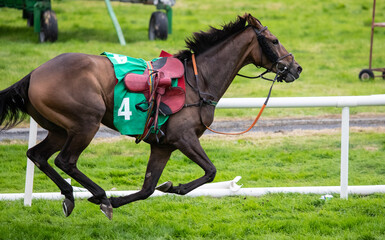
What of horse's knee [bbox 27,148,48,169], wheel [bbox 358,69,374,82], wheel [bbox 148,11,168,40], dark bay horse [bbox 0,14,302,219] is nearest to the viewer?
dark bay horse [bbox 0,14,302,219]

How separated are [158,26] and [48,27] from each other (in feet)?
8.57

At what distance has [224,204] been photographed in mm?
5855

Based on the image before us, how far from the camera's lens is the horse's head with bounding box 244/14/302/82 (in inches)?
209

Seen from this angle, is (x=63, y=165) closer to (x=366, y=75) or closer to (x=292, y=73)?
(x=292, y=73)

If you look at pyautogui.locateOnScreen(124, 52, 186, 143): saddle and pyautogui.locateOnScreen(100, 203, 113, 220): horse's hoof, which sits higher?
pyautogui.locateOnScreen(124, 52, 186, 143): saddle

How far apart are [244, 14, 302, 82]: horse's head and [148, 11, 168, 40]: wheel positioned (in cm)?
844

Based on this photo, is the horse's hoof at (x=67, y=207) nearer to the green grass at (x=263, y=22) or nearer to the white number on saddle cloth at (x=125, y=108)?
the white number on saddle cloth at (x=125, y=108)

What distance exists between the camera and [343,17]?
1767cm

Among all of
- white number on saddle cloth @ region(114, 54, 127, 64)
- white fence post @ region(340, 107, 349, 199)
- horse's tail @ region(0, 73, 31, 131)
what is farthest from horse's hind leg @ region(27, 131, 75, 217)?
white fence post @ region(340, 107, 349, 199)

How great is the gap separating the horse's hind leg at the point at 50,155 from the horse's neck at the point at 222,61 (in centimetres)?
144

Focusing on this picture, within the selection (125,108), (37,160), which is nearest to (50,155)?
(37,160)

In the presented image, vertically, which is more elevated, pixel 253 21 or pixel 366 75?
pixel 253 21

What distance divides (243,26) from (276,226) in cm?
192

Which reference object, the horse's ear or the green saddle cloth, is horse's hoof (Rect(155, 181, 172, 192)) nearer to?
the green saddle cloth
